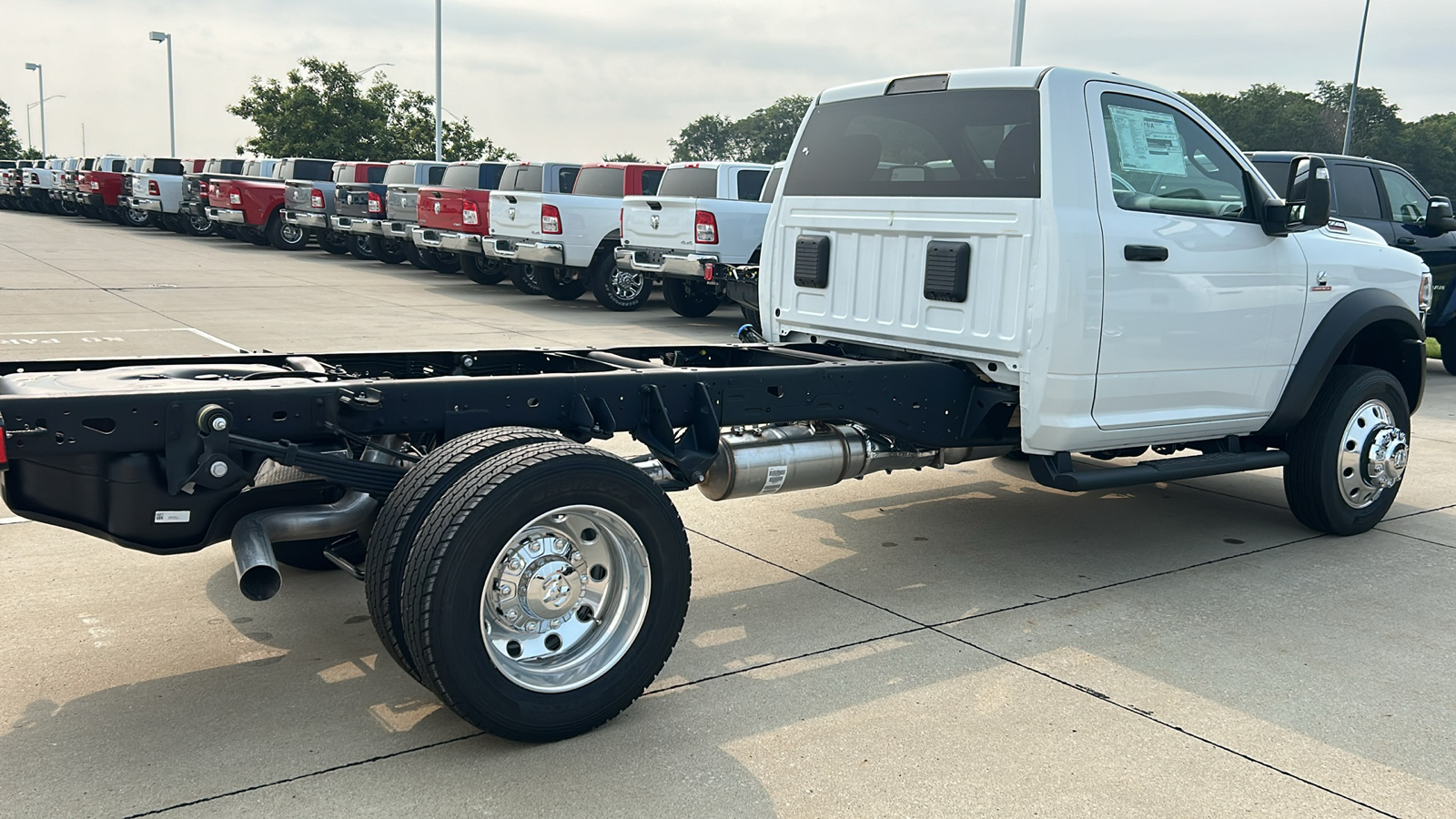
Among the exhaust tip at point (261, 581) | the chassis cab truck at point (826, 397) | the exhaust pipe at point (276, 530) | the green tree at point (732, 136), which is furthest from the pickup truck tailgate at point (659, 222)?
the green tree at point (732, 136)

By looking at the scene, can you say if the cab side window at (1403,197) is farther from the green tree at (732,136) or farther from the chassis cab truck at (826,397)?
the green tree at (732,136)

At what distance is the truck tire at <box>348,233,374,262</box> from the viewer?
23.7 metres

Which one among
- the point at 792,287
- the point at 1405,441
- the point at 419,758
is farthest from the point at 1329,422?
the point at 419,758

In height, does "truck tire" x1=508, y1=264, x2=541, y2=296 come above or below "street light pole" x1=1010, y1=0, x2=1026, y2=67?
below

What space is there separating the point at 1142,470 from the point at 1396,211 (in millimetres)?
8280

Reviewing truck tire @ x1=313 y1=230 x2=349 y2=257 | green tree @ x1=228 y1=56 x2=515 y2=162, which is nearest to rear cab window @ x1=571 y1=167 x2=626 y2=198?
truck tire @ x1=313 y1=230 x2=349 y2=257

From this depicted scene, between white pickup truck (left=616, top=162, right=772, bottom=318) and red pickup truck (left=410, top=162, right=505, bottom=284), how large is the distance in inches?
129

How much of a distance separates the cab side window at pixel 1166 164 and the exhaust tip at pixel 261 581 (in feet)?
11.8

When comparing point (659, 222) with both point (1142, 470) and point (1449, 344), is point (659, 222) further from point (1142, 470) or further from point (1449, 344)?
point (1142, 470)

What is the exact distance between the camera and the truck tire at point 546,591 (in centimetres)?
338

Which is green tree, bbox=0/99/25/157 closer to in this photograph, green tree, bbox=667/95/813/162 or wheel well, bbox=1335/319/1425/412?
green tree, bbox=667/95/813/162

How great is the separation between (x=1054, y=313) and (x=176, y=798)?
352cm

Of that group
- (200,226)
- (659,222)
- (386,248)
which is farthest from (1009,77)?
(200,226)

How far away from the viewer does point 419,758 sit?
11.4 feet
